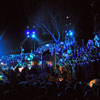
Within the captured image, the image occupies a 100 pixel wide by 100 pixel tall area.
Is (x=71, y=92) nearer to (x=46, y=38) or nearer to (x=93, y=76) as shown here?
(x=93, y=76)

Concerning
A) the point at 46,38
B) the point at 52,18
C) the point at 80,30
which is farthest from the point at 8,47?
the point at 80,30

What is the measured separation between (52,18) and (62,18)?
1839mm

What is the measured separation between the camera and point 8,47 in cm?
2953

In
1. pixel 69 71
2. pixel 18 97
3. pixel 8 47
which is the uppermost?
pixel 8 47

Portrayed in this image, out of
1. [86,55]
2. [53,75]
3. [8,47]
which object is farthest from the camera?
[8,47]

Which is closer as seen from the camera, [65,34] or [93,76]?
[93,76]

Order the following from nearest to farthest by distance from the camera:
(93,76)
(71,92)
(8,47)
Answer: (71,92)
(93,76)
(8,47)

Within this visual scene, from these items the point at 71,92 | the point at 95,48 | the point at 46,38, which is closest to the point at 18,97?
the point at 71,92

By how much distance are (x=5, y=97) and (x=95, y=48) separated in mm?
11809

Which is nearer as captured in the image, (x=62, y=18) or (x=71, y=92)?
(x=71, y=92)

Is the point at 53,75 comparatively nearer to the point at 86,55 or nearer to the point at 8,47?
the point at 86,55

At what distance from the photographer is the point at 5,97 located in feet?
11.3

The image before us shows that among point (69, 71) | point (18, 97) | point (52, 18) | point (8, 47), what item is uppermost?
point (52, 18)

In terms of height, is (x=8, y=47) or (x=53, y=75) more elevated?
(x=8, y=47)
